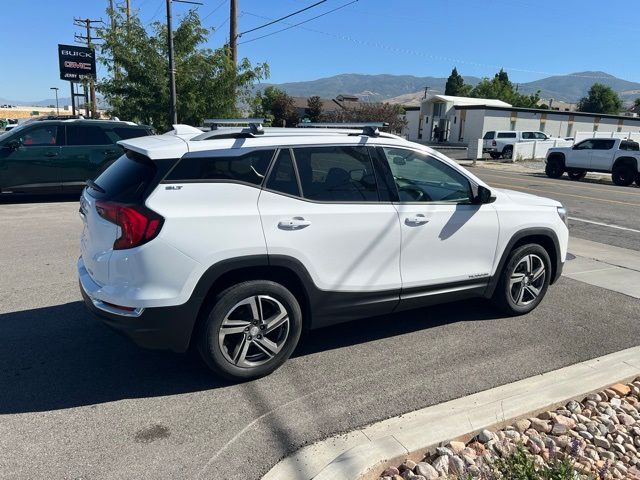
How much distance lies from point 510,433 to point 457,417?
0.33 meters

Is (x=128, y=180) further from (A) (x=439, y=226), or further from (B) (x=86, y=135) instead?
(B) (x=86, y=135)

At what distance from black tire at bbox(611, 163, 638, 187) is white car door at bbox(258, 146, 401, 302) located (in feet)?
68.5

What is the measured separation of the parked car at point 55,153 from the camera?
1080 cm

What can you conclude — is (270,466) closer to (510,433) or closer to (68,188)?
(510,433)

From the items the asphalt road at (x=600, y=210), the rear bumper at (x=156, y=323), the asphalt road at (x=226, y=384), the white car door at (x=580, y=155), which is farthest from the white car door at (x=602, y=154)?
the rear bumper at (x=156, y=323)

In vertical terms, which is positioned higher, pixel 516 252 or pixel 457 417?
pixel 516 252

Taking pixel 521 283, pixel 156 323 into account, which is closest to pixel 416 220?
pixel 521 283

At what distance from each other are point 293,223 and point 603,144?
22.6 m

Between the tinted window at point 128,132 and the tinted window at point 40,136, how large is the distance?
4.05 ft

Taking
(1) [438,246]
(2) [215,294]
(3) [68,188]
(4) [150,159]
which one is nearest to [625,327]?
(1) [438,246]

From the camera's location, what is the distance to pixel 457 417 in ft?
11.1

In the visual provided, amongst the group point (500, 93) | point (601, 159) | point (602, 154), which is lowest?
point (601, 159)

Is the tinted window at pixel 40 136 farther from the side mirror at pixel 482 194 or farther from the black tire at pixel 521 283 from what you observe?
the black tire at pixel 521 283

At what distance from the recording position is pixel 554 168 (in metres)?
24.1
